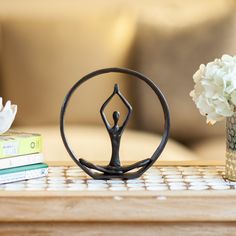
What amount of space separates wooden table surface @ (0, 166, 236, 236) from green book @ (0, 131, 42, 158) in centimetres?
8

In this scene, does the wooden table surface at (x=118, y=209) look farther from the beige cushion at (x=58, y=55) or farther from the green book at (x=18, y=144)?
the beige cushion at (x=58, y=55)


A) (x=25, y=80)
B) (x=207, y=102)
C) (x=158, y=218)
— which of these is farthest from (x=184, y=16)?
(x=158, y=218)

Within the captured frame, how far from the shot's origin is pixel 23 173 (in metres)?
1.38

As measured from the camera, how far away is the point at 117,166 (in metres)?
1.40

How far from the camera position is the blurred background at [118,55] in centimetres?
226

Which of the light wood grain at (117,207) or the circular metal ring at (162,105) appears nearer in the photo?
the light wood grain at (117,207)

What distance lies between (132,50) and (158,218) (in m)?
1.12

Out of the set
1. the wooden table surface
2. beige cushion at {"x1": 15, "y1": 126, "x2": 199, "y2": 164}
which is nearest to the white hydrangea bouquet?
the wooden table surface

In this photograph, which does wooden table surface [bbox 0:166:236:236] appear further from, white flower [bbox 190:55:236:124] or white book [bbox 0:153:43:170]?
white flower [bbox 190:55:236:124]

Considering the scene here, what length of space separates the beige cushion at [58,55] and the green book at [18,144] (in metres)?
0.83

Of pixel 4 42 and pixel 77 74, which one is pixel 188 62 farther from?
pixel 4 42

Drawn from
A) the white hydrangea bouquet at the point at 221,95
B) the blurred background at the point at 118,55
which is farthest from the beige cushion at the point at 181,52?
the white hydrangea bouquet at the point at 221,95

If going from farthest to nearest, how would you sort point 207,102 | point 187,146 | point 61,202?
point 187,146 < point 207,102 < point 61,202

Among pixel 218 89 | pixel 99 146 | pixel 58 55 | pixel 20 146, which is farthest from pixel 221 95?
pixel 58 55
